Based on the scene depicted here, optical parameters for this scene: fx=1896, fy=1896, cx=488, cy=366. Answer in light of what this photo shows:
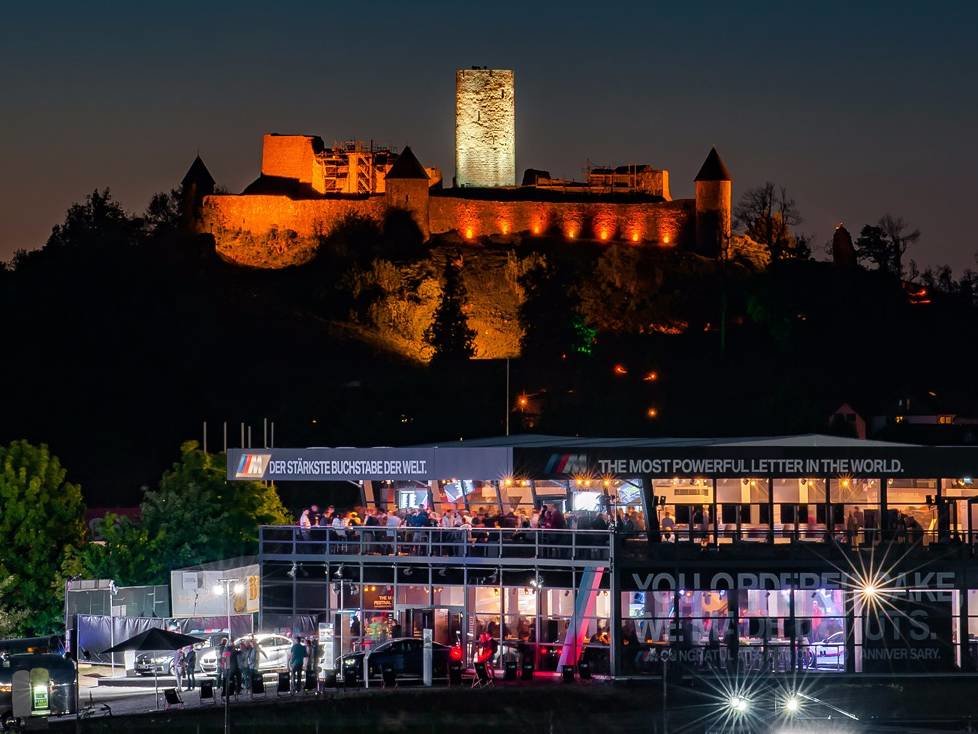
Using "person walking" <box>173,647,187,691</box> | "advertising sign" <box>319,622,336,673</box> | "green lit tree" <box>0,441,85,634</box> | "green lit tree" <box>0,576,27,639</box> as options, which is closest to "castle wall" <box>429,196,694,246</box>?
"green lit tree" <box>0,441,85,634</box>

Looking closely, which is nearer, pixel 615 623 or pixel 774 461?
pixel 615 623

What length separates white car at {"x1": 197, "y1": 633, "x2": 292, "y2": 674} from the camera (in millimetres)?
39156

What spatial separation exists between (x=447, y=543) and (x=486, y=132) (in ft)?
334

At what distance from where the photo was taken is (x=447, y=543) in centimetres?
3950

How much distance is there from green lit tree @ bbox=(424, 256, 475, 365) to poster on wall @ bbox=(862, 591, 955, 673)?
9224 cm

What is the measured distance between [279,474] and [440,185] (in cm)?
10096

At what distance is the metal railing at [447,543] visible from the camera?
3862 centimetres

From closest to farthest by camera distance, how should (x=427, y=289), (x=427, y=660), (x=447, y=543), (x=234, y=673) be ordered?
(x=234, y=673)
(x=427, y=660)
(x=447, y=543)
(x=427, y=289)

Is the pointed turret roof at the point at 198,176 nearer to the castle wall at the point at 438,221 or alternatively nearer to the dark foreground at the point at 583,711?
the castle wall at the point at 438,221

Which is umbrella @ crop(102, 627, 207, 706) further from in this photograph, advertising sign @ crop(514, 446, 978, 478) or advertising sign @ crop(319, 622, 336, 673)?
advertising sign @ crop(514, 446, 978, 478)

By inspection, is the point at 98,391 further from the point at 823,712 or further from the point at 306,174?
the point at 823,712

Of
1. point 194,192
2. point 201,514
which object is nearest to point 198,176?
point 194,192

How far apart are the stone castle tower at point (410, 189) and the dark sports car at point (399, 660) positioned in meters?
94.8

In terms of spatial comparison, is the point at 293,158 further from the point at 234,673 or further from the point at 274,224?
the point at 234,673
